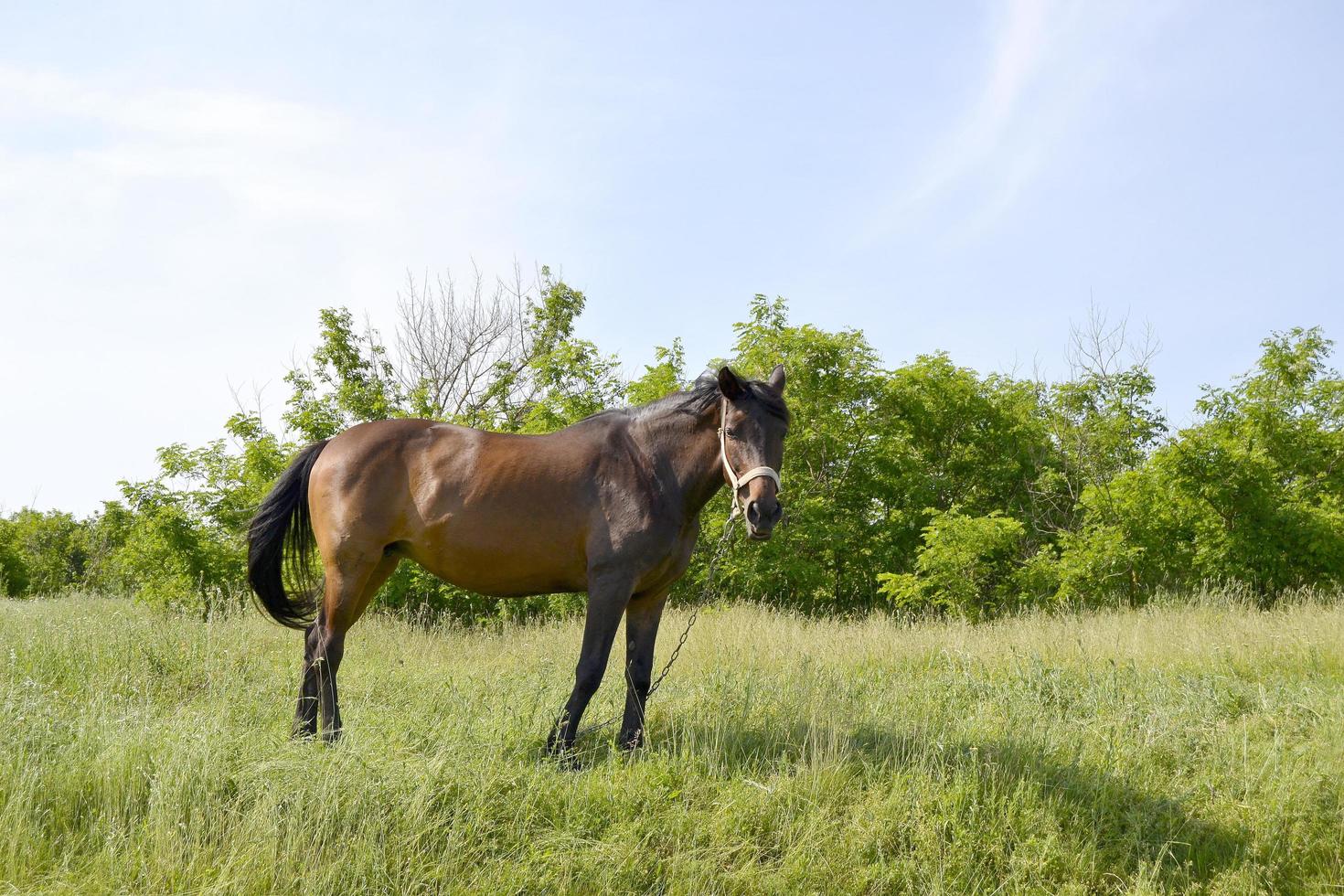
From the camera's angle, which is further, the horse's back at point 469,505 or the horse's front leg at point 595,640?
the horse's back at point 469,505

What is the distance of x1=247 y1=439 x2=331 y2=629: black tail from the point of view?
5398 millimetres

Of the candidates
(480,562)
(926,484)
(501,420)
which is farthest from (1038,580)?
(480,562)

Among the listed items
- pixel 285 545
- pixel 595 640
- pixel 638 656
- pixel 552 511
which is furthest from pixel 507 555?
pixel 285 545

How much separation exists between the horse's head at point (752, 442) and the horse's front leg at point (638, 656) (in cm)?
92

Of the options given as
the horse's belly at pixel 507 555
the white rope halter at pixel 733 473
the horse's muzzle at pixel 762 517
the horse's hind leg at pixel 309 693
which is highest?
the white rope halter at pixel 733 473

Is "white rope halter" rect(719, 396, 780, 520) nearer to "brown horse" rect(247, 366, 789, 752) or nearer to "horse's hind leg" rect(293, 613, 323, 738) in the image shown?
"brown horse" rect(247, 366, 789, 752)

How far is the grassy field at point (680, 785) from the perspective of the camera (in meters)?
3.61

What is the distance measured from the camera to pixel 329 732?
15.3ft

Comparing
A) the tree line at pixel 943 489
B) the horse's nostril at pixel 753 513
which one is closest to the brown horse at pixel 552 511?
the horse's nostril at pixel 753 513

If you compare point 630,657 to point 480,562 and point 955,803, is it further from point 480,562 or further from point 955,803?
point 955,803

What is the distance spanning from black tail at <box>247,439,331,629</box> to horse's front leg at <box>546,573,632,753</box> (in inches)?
75.9

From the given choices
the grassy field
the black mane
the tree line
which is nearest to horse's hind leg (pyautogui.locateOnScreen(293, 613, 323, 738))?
the grassy field

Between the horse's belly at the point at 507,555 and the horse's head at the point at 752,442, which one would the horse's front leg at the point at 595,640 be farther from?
the horse's head at the point at 752,442

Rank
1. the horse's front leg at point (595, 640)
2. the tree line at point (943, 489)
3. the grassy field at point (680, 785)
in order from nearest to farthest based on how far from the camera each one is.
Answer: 1. the grassy field at point (680, 785)
2. the horse's front leg at point (595, 640)
3. the tree line at point (943, 489)
